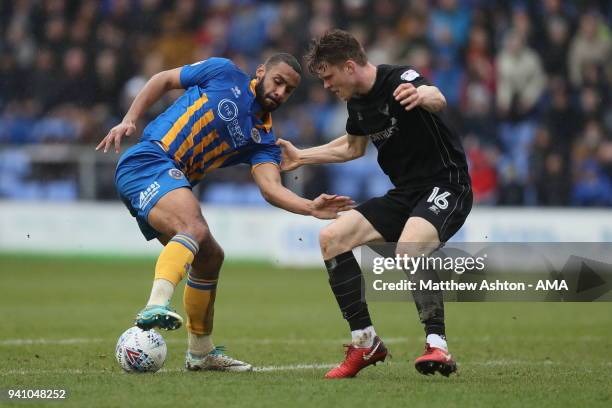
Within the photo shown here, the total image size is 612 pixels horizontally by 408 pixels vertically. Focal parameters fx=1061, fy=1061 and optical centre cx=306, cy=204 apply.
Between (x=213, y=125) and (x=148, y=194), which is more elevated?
(x=213, y=125)

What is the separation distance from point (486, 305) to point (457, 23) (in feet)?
24.2

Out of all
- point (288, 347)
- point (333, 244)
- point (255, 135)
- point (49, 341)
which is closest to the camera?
point (333, 244)

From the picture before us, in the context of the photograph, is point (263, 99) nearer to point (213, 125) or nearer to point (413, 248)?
point (213, 125)

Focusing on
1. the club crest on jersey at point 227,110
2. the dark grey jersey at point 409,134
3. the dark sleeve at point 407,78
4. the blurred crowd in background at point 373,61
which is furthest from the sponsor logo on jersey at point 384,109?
the blurred crowd in background at point 373,61

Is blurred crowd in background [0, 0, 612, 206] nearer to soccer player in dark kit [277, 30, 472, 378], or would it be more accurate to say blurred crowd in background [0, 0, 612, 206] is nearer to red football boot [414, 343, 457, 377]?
soccer player in dark kit [277, 30, 472, 378]

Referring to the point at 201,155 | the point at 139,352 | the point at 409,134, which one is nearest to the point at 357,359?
the point at 139,352

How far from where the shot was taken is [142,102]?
7.67 metres

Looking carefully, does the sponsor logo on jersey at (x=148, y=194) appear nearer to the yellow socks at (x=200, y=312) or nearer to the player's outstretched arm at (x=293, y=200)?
the yellow socks at (x=200, y=312)

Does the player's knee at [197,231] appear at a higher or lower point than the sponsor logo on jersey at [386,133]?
lower

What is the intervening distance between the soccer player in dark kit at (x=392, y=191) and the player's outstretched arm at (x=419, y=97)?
23 mm

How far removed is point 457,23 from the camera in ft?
64.7

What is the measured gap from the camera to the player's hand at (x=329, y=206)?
24.2 ft

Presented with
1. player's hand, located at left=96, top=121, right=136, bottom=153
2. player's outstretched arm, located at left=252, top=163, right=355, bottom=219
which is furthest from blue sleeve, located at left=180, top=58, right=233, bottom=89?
player's outstretched arm, located at left=252, top=163, right=355, bottom=219

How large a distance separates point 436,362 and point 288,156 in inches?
86.0
